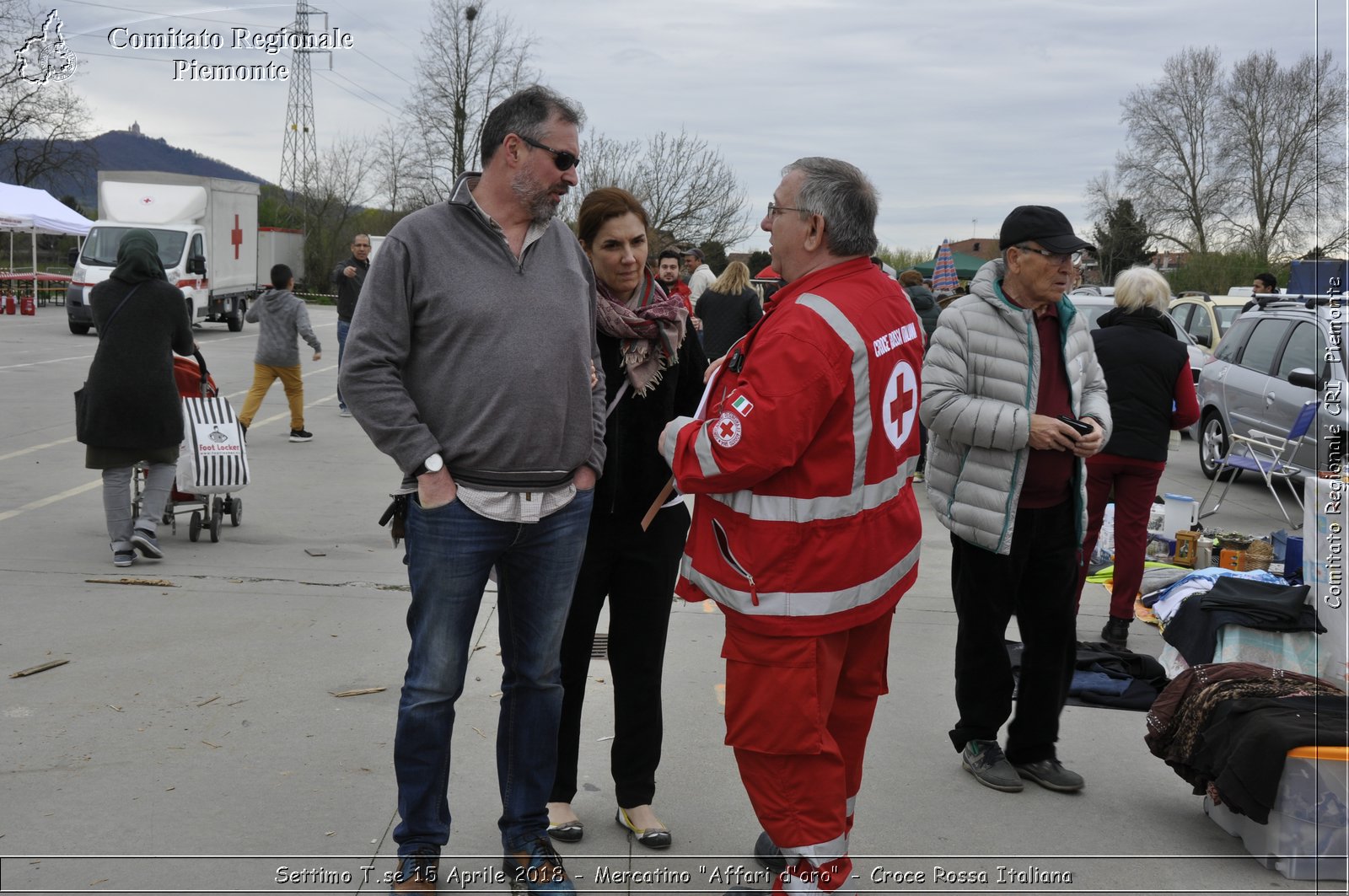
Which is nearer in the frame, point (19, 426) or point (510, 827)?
point (510, 827)

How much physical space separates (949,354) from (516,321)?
1.82 metres

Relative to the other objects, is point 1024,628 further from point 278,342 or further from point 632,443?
point 278,342

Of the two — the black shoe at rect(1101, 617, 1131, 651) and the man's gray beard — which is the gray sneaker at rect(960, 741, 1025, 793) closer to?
the black shoe at rect(1101, 617, 1131, 651)

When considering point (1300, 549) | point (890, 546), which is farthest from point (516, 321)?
point (1300, 549)

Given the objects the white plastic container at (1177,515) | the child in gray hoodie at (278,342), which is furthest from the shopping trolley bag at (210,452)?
the white plastic container at (1177,515)

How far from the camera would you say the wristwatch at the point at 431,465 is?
2.97 metres

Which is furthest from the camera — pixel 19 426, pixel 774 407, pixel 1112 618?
pixel 19 426

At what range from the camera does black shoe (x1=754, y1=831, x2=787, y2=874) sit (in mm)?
3502

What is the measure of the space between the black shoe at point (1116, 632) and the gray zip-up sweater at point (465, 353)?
4159 mm

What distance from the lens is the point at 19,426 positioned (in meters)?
A: 11.8

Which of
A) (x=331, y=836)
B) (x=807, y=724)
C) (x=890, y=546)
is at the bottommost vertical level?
(x=331, y=836)

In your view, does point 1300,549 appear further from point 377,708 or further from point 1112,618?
point 377,708

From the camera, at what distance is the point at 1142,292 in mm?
6277

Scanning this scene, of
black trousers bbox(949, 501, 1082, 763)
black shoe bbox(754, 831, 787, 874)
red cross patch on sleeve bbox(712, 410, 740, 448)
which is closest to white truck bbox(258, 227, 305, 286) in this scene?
black trousers bbox(949, 501, 1082, 763)
